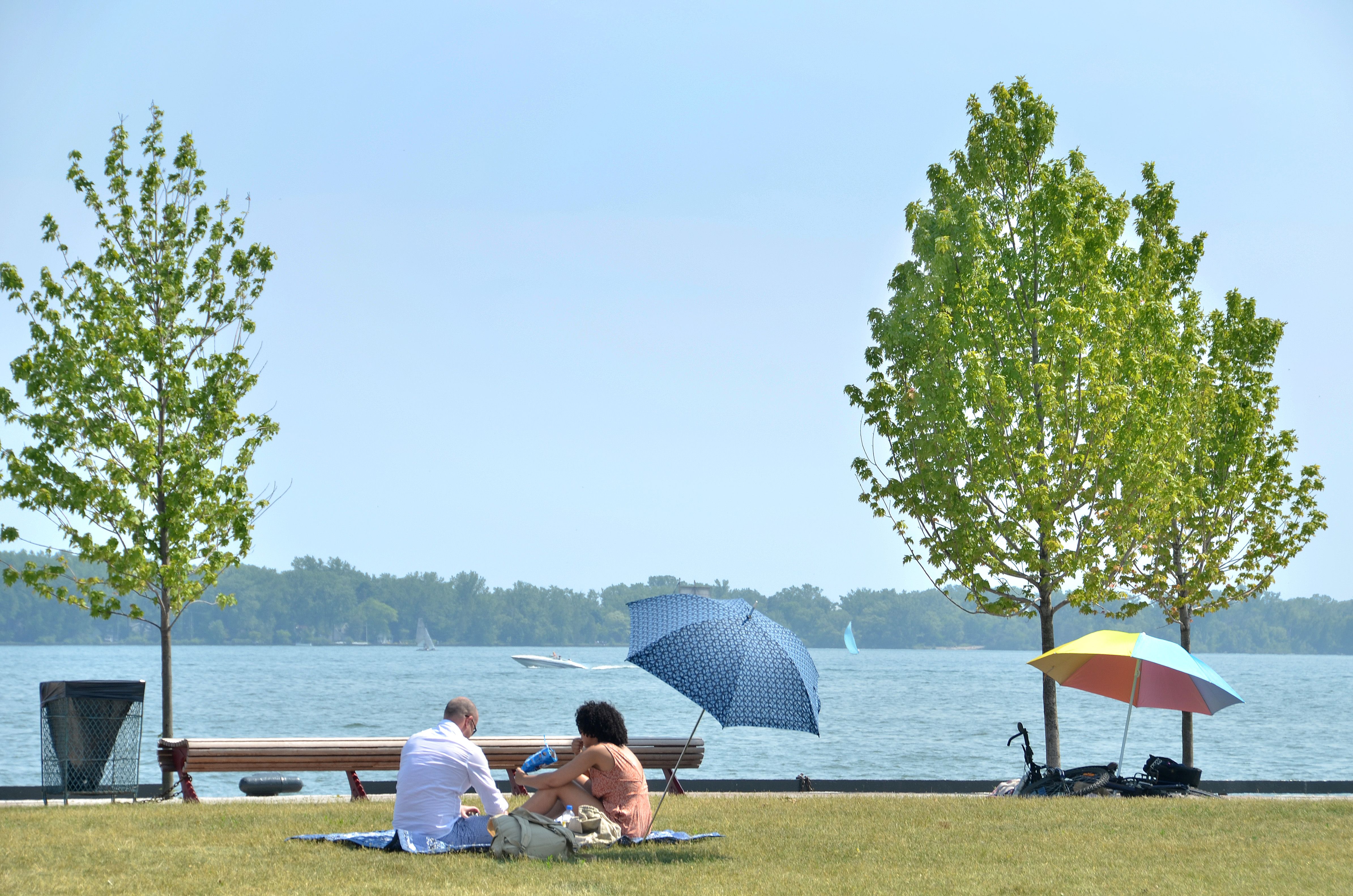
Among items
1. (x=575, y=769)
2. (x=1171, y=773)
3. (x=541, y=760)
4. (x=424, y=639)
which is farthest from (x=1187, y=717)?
(x=424, y=639)

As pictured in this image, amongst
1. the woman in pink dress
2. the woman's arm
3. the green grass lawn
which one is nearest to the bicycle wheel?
the green grass lawn

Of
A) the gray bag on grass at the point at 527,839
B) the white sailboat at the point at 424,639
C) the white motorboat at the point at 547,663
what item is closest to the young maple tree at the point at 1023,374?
the gray bag on grass at the point at 527,839

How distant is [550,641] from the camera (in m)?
195

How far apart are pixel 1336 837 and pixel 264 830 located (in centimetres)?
889

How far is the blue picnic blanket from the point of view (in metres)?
8.62

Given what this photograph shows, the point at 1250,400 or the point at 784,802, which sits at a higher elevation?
the point at 1250,400

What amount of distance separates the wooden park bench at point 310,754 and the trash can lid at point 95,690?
24.8 inches

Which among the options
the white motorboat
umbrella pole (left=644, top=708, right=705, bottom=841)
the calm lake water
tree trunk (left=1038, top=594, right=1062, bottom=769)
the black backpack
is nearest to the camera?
umbrella pole (left=644, top=708, right=705, bottom=841)

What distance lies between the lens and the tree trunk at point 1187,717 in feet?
58.6

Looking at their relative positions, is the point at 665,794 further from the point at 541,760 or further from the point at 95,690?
the point at 95,690

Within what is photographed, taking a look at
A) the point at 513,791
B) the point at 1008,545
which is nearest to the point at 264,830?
the point at 513,791

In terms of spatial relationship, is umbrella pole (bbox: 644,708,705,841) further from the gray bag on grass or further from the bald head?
the bald head

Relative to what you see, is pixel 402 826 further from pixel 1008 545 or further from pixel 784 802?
pixel 1008 545

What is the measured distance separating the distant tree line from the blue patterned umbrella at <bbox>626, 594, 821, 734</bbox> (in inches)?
5849
